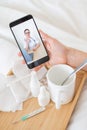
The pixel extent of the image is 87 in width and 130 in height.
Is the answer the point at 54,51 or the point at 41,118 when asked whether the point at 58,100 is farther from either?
the point at 54,51

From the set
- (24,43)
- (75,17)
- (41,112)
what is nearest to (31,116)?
(41,112)

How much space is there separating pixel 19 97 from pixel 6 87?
0.06m

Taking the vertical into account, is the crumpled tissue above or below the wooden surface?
above

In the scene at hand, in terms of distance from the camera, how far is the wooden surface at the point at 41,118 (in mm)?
557

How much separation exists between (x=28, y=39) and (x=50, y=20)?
12.2 inches

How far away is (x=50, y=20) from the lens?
920 millimetres

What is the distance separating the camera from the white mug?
1.83 ft

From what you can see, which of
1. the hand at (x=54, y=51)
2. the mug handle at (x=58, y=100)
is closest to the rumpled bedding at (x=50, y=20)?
the hand at (x=54, y=51)

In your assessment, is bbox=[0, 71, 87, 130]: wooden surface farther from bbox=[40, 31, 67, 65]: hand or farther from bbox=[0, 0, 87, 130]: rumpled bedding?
bbox=[0, 0, 87, 130]: rumpled bedding

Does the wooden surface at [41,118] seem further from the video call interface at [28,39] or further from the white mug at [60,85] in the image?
the video call interface at [28,39]

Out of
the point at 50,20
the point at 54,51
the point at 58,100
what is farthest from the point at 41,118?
the point at 50,20

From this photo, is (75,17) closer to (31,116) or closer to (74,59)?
(74,59)

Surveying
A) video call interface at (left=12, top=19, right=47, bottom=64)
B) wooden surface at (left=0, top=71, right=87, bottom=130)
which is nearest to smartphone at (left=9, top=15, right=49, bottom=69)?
video call interface at (left=12, top=19, right=47, bottom=64)

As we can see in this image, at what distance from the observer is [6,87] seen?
0.65 meters
